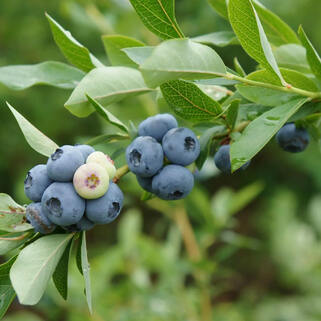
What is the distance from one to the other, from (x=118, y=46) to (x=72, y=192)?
34 cm

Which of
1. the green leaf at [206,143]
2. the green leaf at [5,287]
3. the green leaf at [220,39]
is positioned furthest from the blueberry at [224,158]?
the green leaf at [5,287]

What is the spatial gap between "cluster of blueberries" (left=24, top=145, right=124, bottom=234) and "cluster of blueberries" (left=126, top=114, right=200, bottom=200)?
5 cm

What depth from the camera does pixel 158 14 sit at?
0.60 metres

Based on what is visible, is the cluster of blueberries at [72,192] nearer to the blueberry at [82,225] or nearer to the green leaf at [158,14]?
the blueberry at [82,225]

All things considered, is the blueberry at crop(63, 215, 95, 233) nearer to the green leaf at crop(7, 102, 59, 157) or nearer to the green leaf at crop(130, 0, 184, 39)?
the green leaf at crop(7, 102, 59, 157)

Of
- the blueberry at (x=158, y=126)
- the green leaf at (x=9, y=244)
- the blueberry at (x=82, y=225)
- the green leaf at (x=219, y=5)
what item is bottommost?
the green leaf at (x=9, y=244)

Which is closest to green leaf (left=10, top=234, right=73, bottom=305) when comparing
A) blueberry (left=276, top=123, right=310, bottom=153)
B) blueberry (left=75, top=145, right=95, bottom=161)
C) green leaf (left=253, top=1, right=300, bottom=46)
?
blueberry (left=75, top=145, right=95, bottom=161)

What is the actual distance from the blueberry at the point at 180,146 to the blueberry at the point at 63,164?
0.14 m

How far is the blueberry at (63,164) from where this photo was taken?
0.57 metres

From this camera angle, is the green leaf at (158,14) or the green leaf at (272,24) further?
the green leaf at (272,24)

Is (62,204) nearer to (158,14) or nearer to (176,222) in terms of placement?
Answer: (158,14)

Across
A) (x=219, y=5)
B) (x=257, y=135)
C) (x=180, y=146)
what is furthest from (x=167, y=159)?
(x=219, y=5)

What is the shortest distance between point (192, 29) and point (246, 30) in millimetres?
1936

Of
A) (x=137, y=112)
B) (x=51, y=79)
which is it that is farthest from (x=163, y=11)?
(x=137, y=112)
